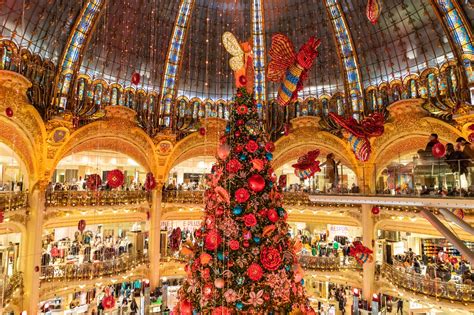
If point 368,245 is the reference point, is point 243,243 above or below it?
above

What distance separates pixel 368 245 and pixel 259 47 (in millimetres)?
13851

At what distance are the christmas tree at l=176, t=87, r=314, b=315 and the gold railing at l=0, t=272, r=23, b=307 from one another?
9.97m

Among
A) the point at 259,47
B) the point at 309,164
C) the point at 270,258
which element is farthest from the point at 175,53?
the point at 270,258

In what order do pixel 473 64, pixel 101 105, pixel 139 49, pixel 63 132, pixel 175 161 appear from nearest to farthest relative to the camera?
pixel 473 64
pixel 63 132
pixel 101 105
pixel 139 49
pixel 175 161

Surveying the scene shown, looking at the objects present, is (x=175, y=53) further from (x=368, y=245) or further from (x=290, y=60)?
(x=368, y=245)

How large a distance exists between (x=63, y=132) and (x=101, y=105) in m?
3.22

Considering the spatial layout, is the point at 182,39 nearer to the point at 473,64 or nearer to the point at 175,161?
the point at 175,161

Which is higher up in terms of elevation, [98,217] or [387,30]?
[387,30]

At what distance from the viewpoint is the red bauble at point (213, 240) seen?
6.51m

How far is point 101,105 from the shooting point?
19.1m

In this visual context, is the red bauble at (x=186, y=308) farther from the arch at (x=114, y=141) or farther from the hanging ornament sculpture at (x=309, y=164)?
the arch at (x=114, y=141)

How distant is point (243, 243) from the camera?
647 cm

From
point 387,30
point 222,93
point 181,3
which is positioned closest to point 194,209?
point 222,93

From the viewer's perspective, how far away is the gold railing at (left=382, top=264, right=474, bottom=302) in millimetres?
13758
